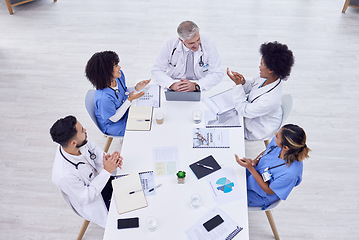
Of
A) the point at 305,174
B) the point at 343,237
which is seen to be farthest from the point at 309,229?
the point at 305,174

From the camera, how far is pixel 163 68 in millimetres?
3297

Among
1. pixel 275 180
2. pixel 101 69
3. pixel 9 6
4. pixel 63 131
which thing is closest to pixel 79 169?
pixel 63 131

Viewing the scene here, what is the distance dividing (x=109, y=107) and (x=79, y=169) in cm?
68

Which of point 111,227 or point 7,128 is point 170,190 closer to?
point 111,227

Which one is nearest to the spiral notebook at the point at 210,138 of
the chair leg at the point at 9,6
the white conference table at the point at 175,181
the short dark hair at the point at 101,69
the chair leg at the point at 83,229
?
the white conference table at the point at 175,181

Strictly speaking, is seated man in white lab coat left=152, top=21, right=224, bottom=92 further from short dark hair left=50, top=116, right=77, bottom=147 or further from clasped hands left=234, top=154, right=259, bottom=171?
short dark hair left=50, top=116, right=77, bottom=147

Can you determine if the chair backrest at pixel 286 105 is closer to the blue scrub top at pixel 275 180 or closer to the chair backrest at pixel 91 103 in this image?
the blue scrub top at pixel 275 180

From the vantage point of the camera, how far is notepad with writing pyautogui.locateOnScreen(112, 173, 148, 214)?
7.18 ft

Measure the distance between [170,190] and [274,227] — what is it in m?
1.15

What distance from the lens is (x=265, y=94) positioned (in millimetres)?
2721

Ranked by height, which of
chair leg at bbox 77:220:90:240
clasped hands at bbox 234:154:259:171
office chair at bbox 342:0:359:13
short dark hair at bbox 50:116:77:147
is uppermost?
office chair at bbox 342:0:359:13

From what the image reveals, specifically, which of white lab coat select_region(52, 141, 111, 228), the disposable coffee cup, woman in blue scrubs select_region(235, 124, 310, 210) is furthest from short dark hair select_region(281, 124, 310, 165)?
white lab coat select_region(52, 141, 111, 228)

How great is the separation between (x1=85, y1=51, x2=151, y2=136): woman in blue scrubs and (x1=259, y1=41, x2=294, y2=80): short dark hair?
3.72 feet

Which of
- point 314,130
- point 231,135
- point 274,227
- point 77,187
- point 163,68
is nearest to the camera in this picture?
point 77,187
